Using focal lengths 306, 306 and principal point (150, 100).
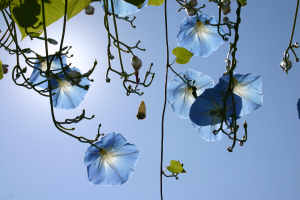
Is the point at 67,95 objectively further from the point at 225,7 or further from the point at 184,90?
the point at 225,7

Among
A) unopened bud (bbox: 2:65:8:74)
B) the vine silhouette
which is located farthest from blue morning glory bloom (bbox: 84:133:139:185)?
unopened bud (bbox: 2:65:8:74)

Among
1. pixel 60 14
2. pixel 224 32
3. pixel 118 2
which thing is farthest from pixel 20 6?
pixel 224 32

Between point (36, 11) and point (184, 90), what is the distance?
1.06 ft

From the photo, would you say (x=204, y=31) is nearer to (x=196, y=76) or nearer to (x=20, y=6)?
(x=196, y=76)

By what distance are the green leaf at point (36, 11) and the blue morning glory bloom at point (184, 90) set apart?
242 millimetres

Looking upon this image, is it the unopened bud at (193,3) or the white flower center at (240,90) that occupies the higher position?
the unopened bud at (193,3)

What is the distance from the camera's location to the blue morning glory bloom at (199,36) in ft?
2.17

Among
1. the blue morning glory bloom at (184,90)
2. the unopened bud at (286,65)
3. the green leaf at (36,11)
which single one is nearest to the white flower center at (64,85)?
the green leaf at (36,11)

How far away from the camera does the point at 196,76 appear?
595 mm

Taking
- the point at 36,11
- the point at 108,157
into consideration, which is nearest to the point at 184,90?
the point at 108,157

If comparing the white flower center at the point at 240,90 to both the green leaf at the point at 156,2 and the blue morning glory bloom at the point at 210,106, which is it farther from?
the green leaf at the point at 156,2

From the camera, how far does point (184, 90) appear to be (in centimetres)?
61

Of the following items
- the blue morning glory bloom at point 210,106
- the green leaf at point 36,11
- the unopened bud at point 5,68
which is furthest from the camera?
the unopened bud at point 5,68

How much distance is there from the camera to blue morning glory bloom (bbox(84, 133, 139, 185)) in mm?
581
